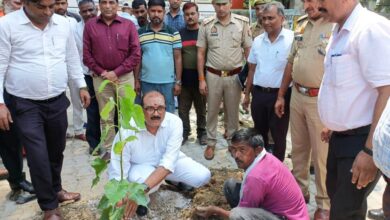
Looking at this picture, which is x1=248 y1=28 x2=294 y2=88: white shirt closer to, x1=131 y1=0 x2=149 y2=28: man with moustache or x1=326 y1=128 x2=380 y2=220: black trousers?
x1=326 y1=128 x2=380 y2=220: black trousers

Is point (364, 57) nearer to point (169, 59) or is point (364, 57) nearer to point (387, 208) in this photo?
point (387, 208)

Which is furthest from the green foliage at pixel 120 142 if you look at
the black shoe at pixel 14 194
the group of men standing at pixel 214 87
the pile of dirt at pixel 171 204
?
the black shoe at pixel 14 194

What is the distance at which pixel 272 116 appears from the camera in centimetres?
389

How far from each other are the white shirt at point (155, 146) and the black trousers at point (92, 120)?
1.46 metres

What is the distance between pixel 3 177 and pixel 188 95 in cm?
240


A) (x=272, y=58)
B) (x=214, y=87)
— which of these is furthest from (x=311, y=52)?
(x=214, y=87)

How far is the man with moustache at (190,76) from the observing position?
475 cm

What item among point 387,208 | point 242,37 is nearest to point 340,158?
point 387,208

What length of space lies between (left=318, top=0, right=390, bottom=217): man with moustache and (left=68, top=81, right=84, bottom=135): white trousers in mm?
3758

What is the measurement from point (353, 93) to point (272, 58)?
6.01 ft

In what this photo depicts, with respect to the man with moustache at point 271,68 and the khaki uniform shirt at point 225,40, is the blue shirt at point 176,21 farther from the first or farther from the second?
the man with moustache at point 271,68

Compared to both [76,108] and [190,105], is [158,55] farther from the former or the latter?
[76,108]

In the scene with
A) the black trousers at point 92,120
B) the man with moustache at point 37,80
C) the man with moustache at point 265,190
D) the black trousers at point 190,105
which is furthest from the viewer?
the black trousers at point 190,105

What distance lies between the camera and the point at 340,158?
85.7 inches
